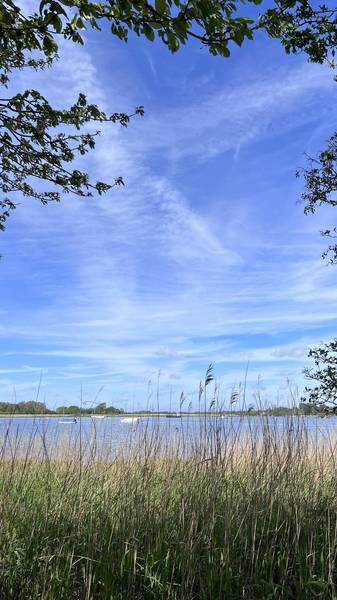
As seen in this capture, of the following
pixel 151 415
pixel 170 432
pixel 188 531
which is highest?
pixel 151 415

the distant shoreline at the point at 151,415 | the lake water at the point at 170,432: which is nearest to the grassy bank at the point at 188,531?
the lake water at the point at 170,432

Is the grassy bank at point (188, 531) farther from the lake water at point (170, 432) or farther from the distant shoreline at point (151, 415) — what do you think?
the distant shoreline at point (151, 415)

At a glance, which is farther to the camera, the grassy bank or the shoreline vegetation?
the shoreline vegetation

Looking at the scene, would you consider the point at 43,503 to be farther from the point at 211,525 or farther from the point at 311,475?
the point at 311,475

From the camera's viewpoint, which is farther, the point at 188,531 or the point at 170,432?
the point at 170,432

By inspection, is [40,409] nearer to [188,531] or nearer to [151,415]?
[151,415]

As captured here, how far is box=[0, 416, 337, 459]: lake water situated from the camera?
4.58 metres

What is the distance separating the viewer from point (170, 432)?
17.6ft

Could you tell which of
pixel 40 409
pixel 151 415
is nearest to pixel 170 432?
pixel 151 415

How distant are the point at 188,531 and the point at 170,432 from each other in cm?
187

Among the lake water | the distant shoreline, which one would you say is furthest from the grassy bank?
the distant shoreline

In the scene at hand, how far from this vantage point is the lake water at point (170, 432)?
4578 mm

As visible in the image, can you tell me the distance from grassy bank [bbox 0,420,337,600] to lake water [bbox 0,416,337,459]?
3 cm

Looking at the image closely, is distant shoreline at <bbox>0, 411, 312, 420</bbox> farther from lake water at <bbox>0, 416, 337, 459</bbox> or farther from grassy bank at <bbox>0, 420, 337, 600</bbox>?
grassy bank at <bbox>0, 420, 337, 600</bbox>
